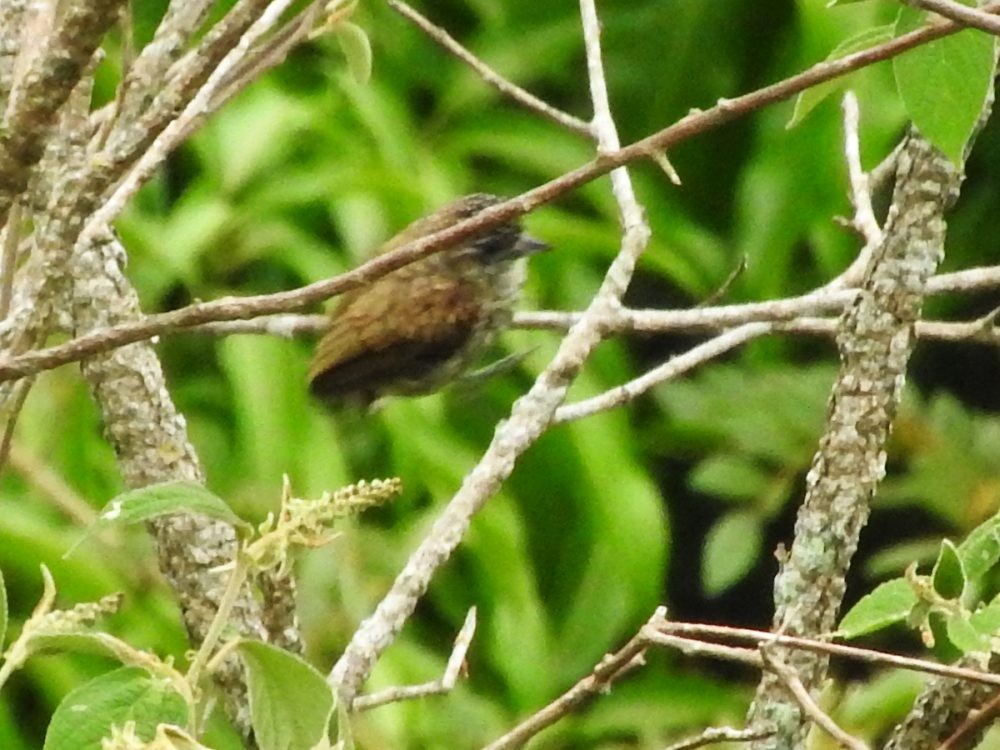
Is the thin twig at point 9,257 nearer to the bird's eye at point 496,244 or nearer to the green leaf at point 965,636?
the green leaf at point 965,636

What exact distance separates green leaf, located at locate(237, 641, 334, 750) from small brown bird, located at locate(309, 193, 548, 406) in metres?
0.58

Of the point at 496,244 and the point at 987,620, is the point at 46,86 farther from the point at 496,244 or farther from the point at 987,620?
the point at 496,244

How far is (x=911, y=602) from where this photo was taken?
776 mm

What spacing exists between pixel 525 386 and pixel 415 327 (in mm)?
1156

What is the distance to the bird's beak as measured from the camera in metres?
1.62

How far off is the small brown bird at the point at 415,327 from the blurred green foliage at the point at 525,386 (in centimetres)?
57

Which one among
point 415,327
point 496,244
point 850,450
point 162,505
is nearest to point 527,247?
point 496,244

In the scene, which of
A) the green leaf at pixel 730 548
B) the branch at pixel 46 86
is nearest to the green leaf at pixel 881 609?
the branch at pixel 46 86

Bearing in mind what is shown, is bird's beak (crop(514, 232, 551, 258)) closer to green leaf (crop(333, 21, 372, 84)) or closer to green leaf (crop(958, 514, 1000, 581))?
green leaf (crop(333, 21, 372, 84))

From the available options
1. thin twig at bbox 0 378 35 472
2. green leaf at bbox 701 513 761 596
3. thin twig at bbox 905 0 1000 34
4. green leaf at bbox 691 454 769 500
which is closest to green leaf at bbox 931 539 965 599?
thin twig at bbox 905 0 1000 34

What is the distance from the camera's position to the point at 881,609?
78cm

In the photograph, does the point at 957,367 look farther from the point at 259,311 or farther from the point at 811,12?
A: the point at 259,311

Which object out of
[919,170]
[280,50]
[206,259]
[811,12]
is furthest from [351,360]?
[811,12]

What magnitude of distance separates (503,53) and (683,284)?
1.51 ft
